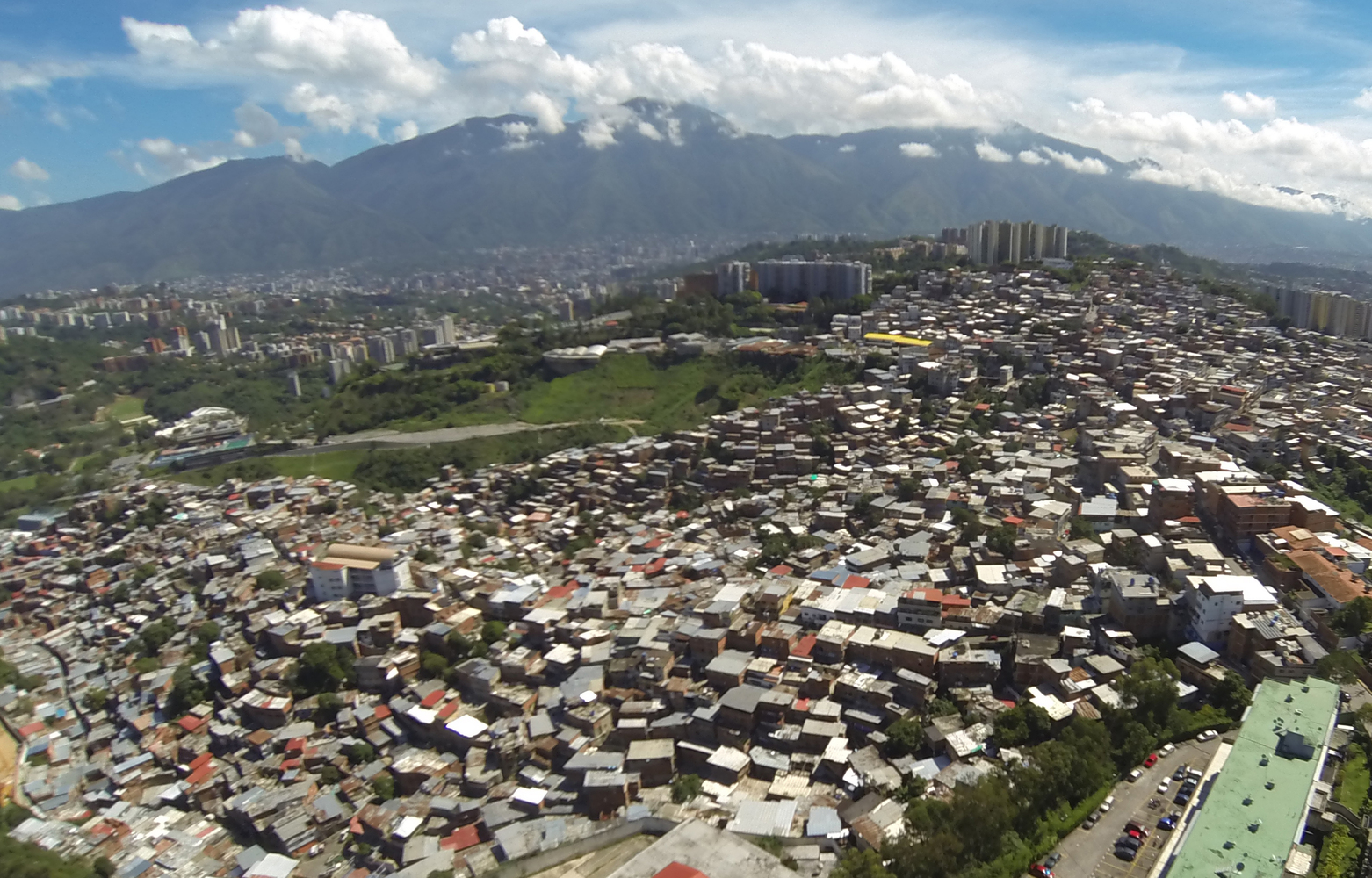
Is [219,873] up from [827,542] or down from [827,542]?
down

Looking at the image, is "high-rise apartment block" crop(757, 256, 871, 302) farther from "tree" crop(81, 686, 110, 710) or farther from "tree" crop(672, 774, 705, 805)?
"tree" crop(81, 686, 110, 710)

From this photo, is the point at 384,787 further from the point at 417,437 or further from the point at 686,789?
the point at 417,437

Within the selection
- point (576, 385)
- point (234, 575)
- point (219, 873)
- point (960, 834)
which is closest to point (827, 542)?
point (960, 834)

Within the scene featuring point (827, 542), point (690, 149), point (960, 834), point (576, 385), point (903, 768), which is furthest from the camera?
point (690, 149)

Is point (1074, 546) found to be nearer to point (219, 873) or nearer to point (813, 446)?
point (813, 446)

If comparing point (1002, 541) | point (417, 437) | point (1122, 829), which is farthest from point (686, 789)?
point (417, 437)

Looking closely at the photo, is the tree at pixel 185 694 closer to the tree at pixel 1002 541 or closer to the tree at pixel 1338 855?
the tree at pixel 1002 541
